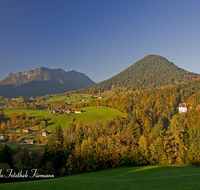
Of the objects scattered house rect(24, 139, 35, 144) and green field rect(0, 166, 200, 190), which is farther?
scattered house rect(24, 139, 35, 144)

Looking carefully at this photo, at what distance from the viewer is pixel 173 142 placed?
35.8m

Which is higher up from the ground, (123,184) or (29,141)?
(123,184)

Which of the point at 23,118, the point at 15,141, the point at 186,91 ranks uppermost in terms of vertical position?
the point at 186,91

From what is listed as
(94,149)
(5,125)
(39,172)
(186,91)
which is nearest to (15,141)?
(5,125)

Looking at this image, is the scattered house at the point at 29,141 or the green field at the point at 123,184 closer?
the green field at the point at 123,184

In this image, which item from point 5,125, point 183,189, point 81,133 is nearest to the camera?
point 183,189

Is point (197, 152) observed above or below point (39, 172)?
above

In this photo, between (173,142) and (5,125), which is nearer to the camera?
(173,142)

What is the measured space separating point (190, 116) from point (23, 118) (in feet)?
335

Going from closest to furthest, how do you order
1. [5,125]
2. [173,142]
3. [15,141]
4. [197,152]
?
[197,152] → [173,142] → [15,141] → [5,125]

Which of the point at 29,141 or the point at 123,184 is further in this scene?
the point at 29,141

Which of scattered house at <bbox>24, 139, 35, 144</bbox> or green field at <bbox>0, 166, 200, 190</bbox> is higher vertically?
green field at <bbox>0, 166, 200, 190</bbox>

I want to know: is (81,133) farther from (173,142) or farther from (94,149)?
(173,142)

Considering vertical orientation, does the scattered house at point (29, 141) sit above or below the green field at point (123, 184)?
below
